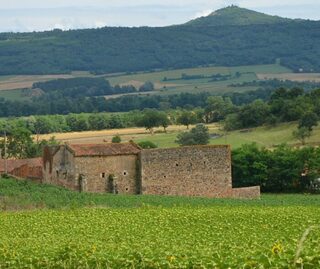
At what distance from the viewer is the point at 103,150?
54.5 m

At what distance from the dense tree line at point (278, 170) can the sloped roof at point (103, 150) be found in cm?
A: 1477

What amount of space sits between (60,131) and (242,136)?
31.9 metres

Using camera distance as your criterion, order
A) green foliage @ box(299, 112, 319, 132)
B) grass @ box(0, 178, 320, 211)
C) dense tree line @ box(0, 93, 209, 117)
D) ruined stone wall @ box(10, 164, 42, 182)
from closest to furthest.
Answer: grass @ box(0, 178, 320, 211), ruined stone wall @ box(10, 164, 42, 182), green foliage @ box(299, 112, 319, 132), dense tree line @ box(0, 93, 209, 117)

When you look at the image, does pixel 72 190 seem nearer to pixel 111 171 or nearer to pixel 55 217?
pixel 111 171

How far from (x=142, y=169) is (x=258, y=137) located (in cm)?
3618

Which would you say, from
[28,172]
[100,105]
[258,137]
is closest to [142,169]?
[28,172]

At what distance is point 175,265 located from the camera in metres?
17.0

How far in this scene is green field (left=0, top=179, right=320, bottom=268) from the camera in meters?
17.3

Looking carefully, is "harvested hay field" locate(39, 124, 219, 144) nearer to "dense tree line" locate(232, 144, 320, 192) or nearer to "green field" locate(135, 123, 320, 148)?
"green field" locate(135, 123, 320, 148)

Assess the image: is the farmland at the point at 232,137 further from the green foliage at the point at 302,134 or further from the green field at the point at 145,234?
the green field at the point at 145,234

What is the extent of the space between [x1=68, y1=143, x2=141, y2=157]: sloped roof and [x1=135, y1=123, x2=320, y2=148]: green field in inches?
1107

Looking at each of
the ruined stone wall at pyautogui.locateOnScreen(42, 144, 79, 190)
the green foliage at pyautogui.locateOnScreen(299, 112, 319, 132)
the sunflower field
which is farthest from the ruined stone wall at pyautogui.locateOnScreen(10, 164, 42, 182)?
the green foliage at pyautogui.locateOnScreen(299, 112, 319, 132)

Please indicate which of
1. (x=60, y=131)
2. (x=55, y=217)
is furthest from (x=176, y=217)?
(x=60, y=131)

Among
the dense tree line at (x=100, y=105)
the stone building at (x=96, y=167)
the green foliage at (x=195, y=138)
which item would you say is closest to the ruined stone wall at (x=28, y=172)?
the stone building at (x=96, y=167)
